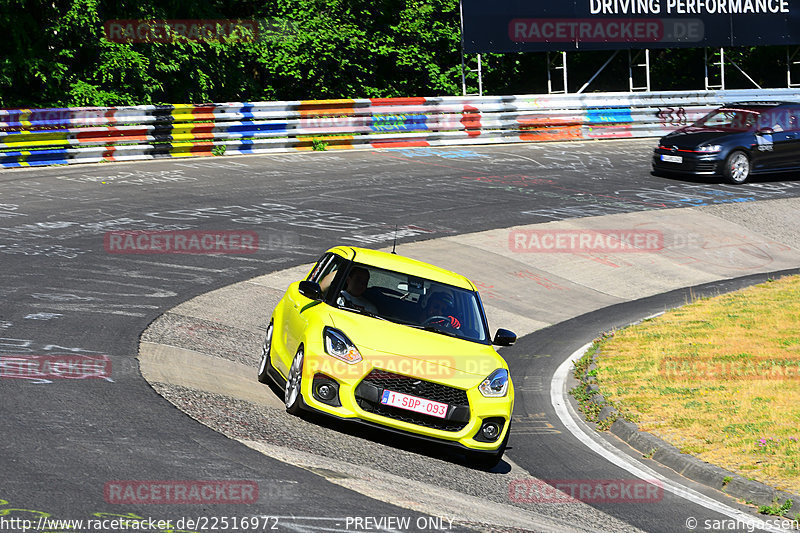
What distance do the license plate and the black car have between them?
17579mm

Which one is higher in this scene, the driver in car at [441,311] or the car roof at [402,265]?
the car roof at [402,265]

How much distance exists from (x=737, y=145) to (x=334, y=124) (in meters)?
10.1

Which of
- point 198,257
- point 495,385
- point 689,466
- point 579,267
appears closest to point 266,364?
point 495,385

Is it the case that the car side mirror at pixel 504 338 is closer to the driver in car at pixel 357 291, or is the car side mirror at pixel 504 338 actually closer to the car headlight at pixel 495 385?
the car headlight at pixel 495 385

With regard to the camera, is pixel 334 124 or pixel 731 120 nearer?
pixel 731 120

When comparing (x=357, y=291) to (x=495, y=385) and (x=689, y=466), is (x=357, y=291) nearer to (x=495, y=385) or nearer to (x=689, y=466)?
(x=495, y=385)

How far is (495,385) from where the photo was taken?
8.40 m

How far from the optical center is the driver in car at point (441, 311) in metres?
9.10

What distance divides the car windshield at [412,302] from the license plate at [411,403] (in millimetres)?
946

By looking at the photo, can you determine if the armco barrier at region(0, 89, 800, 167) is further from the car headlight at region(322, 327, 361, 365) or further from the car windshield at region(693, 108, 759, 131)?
the car headlight at region(322, 327, 361, 365)

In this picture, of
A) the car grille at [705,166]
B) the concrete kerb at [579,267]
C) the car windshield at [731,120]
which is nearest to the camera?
the concrete kerb at [579,267]

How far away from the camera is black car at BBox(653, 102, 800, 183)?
79.0 ft

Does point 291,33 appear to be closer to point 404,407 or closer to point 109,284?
point 109,284

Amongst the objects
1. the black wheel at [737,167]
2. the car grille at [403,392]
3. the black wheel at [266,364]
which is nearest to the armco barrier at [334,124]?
the black wheel at [737,167]
